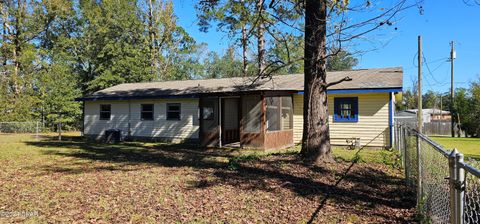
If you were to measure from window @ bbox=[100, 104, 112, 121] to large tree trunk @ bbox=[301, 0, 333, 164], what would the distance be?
14822mm

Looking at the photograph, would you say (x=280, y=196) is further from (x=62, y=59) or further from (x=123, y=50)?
(x=62, y=59)

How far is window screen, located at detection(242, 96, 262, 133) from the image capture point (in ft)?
44.4

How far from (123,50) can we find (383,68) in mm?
25049

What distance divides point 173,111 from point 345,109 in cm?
895

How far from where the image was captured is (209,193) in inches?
232

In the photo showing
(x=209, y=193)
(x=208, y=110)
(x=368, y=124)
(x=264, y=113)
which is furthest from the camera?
(x=208, y=110)

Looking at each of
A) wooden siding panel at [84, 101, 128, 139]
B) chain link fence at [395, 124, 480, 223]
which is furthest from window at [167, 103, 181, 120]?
chain link fence at [395, 124, 480, 223]

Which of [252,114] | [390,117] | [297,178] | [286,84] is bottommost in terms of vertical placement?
[297,178]

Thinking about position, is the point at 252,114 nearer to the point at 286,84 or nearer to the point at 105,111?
the point at 286,84

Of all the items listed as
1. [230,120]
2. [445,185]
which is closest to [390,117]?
[230,120]

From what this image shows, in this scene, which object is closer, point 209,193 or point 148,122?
point 209,193

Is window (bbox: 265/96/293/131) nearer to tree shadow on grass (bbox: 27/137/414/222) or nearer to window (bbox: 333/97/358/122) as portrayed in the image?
window (bbox: 333/97/358/122)

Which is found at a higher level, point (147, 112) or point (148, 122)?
point (147, 112)

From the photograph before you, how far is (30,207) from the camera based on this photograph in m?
5.12
